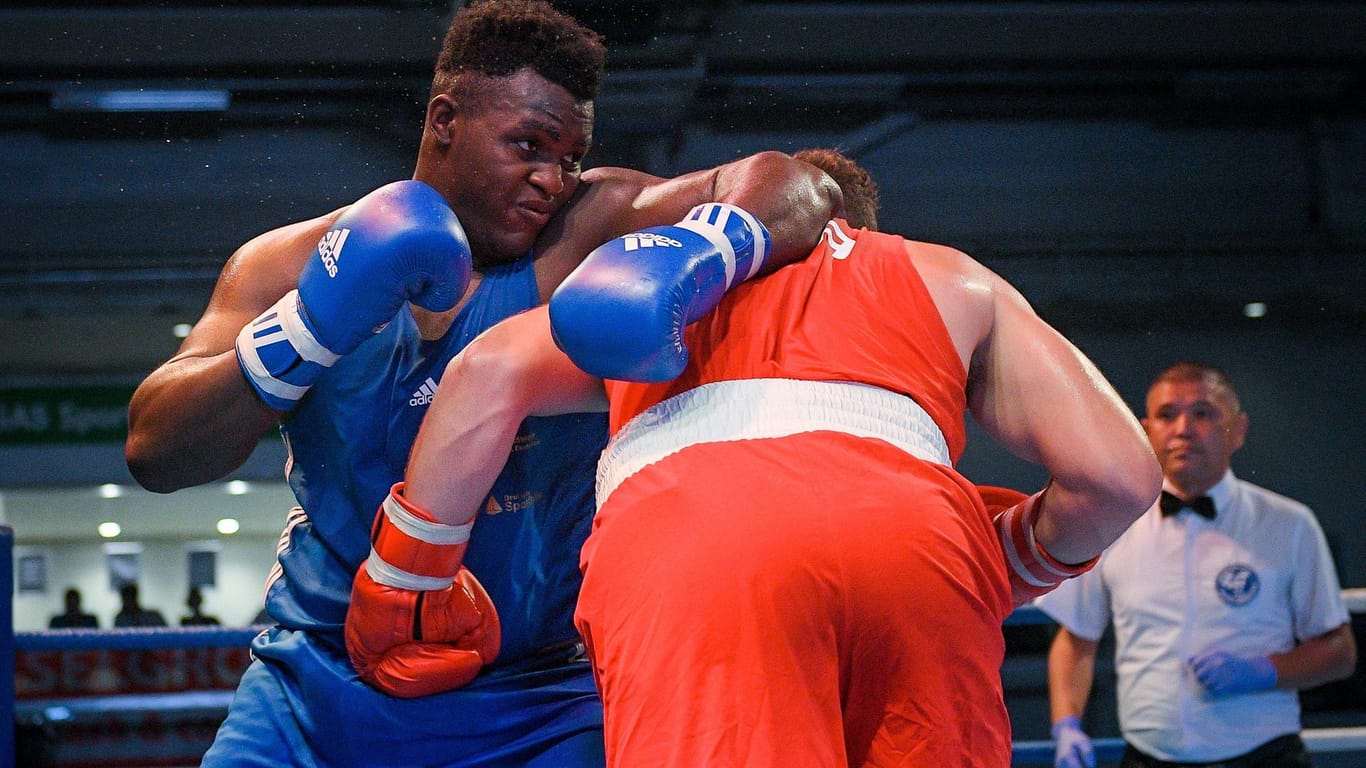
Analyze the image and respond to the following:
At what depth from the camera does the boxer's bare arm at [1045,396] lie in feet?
4.25

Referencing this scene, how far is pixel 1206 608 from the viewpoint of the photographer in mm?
3043

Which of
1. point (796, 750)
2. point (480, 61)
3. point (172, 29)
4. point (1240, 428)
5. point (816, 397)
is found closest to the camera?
point (796, 750)

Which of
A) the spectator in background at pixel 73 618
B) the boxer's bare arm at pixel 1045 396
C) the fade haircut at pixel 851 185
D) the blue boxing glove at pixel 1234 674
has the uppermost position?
the fade haircut at pixel 851 185

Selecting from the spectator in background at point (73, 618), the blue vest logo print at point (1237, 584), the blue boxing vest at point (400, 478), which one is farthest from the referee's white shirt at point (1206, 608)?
the spectator in background at point (73, 618)

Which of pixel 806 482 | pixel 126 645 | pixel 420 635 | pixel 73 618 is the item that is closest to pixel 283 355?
pixel 420 635

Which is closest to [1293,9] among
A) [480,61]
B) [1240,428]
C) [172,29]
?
[1240,428]

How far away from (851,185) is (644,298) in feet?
2.17

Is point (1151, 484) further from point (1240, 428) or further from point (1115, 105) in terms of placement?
point (1115, 105)

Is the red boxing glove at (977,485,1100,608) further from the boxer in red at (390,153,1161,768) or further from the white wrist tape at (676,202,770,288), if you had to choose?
the white wrist tape at (676,202,770,288)

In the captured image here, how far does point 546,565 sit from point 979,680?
2.26ft

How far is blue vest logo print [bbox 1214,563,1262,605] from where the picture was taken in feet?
9.97

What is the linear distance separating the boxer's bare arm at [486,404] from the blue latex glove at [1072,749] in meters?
2.07

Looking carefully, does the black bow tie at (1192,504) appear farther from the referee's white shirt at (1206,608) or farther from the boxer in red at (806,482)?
the boxer in red at (806,482)

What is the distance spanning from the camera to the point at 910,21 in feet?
20.1
